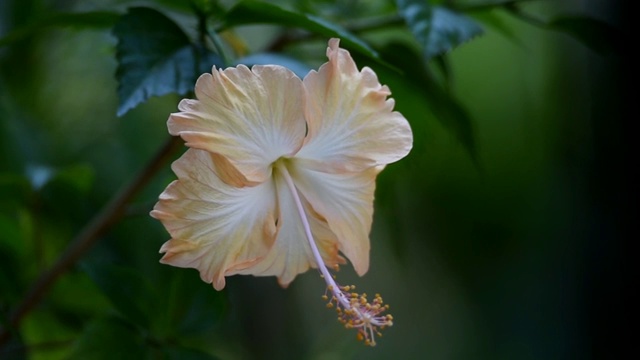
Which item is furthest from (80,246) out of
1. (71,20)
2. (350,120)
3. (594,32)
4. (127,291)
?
(594,32)

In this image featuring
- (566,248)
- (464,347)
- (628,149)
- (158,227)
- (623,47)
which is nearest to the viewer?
(623,47)

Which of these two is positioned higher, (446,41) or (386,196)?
(446,41)

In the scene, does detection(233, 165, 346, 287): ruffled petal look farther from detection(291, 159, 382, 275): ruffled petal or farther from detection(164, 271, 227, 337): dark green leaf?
detection(164, 271, 227, 337): dark green leaf

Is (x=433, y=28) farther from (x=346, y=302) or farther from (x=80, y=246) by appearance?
(x=80, y=246)

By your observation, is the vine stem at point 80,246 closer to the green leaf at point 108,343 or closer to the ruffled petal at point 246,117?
the green leaf at point 108,343

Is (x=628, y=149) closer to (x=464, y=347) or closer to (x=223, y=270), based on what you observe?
(x=464, y=347)

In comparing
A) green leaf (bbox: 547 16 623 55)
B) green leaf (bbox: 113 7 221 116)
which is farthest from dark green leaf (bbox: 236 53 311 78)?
green leaf (bbox: 547 16 623 55)

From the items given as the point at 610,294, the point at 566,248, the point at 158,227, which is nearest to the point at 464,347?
the point at 566,248

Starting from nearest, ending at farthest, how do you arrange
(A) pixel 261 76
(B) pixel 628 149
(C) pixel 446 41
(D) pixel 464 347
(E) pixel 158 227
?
(A) pixel 261 76
(C) pixel 446 41
(E) pixel 158 227
(B) pixel 628 149
(D) pixel 464 347
